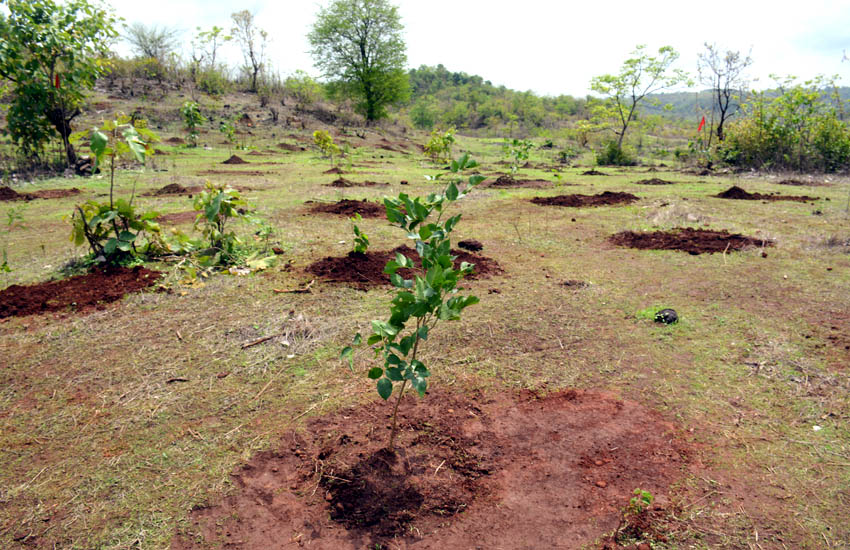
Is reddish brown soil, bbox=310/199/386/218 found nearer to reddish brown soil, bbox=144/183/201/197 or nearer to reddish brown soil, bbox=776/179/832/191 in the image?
reddish brown soil, bbox=144/183/201/197

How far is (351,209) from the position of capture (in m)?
8.19

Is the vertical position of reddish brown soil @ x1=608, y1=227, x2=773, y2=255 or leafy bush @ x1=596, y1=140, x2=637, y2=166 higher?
leafy bush @ x1=596, y1=140, x2=637, y2=166

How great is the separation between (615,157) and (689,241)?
711 inches

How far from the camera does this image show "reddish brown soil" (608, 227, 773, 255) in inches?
242

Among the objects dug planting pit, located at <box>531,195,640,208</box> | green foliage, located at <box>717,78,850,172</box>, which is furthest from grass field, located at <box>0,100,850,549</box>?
green foliage, located at <box>717,78,850,172</box>

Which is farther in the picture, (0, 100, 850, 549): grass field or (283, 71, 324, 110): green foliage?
(283, 71, 324, 110): green foliage

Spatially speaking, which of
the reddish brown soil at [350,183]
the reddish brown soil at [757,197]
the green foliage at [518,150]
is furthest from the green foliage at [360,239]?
the reddish brown soil at [757,197]

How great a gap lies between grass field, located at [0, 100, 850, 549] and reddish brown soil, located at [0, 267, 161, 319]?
18 centimetres

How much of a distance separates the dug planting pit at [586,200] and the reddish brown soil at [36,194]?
9.54 m

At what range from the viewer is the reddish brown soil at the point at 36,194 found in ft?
29.0

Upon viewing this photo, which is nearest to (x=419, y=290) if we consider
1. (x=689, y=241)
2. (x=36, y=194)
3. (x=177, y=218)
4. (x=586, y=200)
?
(x=689, y=241)

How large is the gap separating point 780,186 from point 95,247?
16228mm

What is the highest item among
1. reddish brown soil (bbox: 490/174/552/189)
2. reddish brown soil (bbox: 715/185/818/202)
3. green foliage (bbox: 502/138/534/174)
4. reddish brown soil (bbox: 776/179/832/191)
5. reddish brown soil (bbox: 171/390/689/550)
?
green foliage (bbox: 502/138/534/174)

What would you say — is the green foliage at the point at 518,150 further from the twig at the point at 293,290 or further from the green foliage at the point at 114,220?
the green foliage at the point at 114,220
